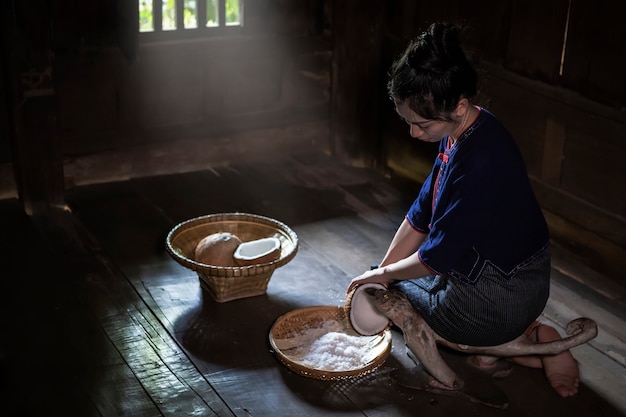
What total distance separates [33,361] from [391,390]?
1128 millimetres

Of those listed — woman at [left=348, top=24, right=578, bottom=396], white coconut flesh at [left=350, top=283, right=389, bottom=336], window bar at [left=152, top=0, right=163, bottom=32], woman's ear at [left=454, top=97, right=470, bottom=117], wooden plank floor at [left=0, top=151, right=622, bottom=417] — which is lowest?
→ wooden plank floor at [left=0, top=151, right=622, bottom=417]

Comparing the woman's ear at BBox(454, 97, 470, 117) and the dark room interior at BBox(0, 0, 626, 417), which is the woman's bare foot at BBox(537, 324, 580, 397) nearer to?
the dark room interior at BBox(0, 0, 626, 417)

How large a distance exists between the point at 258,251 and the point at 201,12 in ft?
5.23

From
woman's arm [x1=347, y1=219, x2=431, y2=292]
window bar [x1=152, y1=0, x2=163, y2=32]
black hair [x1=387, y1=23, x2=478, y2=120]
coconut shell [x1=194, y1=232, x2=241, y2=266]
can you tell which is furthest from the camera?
window bar [x1=152, y1=0, x2=163, y2=32]

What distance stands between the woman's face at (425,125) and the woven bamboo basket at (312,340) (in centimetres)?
67

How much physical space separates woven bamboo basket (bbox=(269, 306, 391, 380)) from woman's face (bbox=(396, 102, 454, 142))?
2.20 ft

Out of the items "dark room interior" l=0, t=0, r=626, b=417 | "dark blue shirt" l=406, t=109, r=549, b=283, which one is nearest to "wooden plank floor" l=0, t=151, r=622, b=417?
"dark room interior" l=0, t=0, r=626, b=417

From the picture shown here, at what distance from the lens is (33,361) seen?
9.14ft

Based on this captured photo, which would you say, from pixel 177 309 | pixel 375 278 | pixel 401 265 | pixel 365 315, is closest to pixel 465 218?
pixel 401 265

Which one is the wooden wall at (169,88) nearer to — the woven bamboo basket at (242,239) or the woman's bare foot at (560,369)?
the woven bamboo basket at (242,239)

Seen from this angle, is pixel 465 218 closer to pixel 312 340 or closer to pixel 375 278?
pixel 375 278

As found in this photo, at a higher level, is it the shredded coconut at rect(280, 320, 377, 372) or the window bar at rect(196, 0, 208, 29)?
the window bar at rect(196, 0, 208, 29)

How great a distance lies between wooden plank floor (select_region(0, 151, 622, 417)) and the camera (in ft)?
8.58

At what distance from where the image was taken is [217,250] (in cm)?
310
